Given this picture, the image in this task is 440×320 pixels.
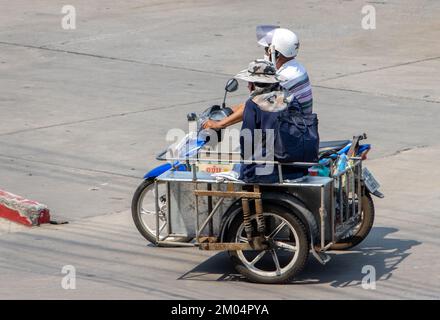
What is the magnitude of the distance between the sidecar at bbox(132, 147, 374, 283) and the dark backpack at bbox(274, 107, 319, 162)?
106 mm

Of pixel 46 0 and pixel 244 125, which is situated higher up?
pixel 46 0

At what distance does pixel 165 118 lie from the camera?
49.3ft

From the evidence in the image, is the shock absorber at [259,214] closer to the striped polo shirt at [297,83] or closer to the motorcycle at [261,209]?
the motorcycle at [261,209]

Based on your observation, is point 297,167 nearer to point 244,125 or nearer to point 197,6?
point 244,125

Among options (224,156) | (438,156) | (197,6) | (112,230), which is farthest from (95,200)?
(197,6)

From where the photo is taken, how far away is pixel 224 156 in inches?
388

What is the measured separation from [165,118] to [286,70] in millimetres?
5315

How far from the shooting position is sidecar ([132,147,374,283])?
9.18 m

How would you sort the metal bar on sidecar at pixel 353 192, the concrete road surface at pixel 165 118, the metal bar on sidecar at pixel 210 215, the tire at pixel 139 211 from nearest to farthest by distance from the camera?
1. the metal bar on sidecar at pixel 210 215
2. the concrete road surface at pixel 165 118
3. the metal bar on sidecar at pixel 353 192
4. the tire at pixel 139 211

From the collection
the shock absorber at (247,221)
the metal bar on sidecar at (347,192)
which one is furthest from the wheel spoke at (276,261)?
the metal bar on sidecar at (347,192)

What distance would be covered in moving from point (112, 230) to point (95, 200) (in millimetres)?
1024

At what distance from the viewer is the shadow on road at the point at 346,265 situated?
9.47m

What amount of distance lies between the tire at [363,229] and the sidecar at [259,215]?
225 mm

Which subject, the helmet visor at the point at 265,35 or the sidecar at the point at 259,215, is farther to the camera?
the helmet visor at the point at 265,35
